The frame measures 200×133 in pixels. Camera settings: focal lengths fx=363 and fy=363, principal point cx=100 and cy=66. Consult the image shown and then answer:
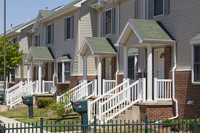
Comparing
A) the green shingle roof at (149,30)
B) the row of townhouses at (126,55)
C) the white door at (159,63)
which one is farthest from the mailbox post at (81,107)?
the white door at (159,63)

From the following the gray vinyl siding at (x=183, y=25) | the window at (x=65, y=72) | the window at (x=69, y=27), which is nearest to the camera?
the gray vinyl siding at (x=183, y=25)

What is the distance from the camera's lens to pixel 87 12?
979 inches

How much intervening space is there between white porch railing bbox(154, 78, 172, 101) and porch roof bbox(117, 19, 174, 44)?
6.06 ft

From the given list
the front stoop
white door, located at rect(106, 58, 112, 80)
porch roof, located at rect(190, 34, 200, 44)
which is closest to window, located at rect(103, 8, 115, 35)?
white door, located at rect(106, 58, 112, 80)

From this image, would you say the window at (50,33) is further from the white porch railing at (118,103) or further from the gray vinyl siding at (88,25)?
the white porch railing at (118,103)

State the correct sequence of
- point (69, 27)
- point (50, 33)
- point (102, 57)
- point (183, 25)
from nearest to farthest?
1. point (183, 25)
2. point (102, 57)
3. point (69, 27)
4. point (50, 33)

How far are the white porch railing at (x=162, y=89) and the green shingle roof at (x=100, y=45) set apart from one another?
5.57 meters

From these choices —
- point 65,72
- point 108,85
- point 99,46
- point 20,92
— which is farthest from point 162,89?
point 20,92

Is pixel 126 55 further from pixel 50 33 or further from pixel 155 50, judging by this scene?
pixel 50 33

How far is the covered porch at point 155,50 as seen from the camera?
16375 millimetres

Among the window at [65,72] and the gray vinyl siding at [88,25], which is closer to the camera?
the gray vinyl siding at [88,25]

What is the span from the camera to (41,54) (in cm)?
2944

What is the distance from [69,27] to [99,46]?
18.2 feet

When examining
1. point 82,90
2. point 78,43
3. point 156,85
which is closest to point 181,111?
point 156,85
